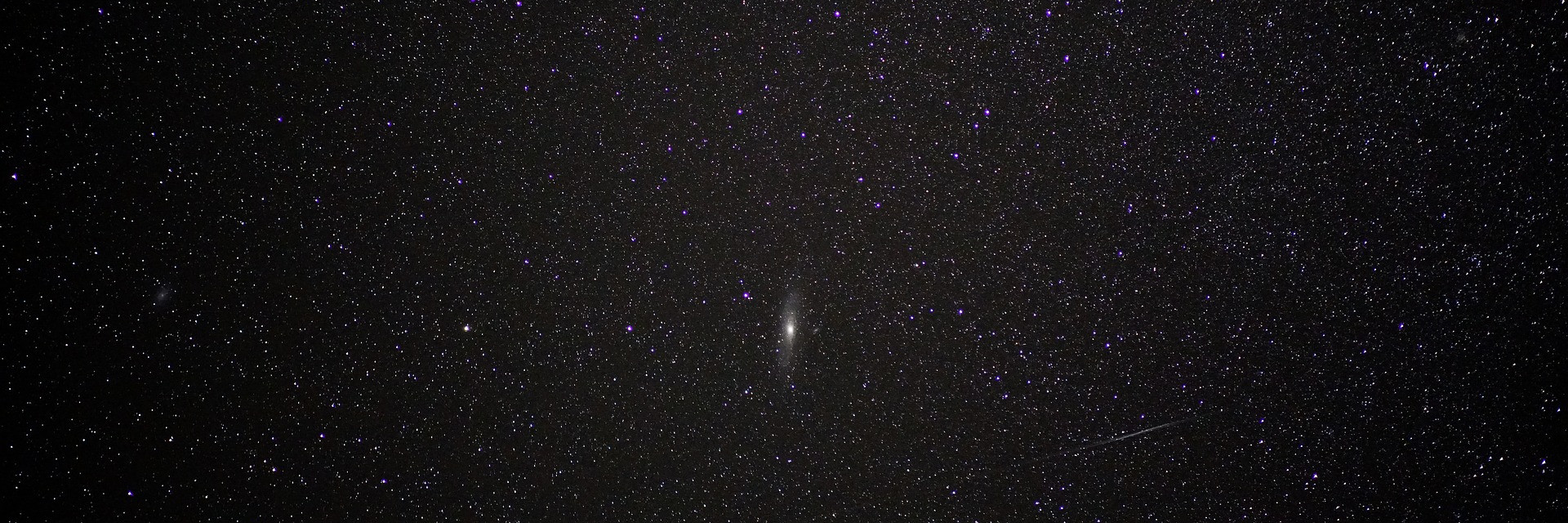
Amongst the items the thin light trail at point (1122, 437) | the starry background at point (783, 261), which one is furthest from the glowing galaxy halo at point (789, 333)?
the thin light trail at point (1122, 437)

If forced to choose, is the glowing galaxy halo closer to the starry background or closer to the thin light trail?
the starry background

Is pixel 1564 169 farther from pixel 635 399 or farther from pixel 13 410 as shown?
pixel 13 410

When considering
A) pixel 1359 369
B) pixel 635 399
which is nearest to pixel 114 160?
pixel 635 399

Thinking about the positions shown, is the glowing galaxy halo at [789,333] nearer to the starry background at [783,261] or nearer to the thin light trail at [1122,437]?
the starry background at [783,261]

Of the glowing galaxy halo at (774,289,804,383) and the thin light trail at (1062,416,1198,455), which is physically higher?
the glowing galaxy halo at (774,289,804,383)

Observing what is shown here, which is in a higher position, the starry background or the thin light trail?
the starry background

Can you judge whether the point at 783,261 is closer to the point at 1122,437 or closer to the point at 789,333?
the point at 789,333

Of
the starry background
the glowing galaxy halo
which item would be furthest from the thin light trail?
the glowing galaxy halo

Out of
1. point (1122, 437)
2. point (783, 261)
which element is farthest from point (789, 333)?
point (1122, 437)
